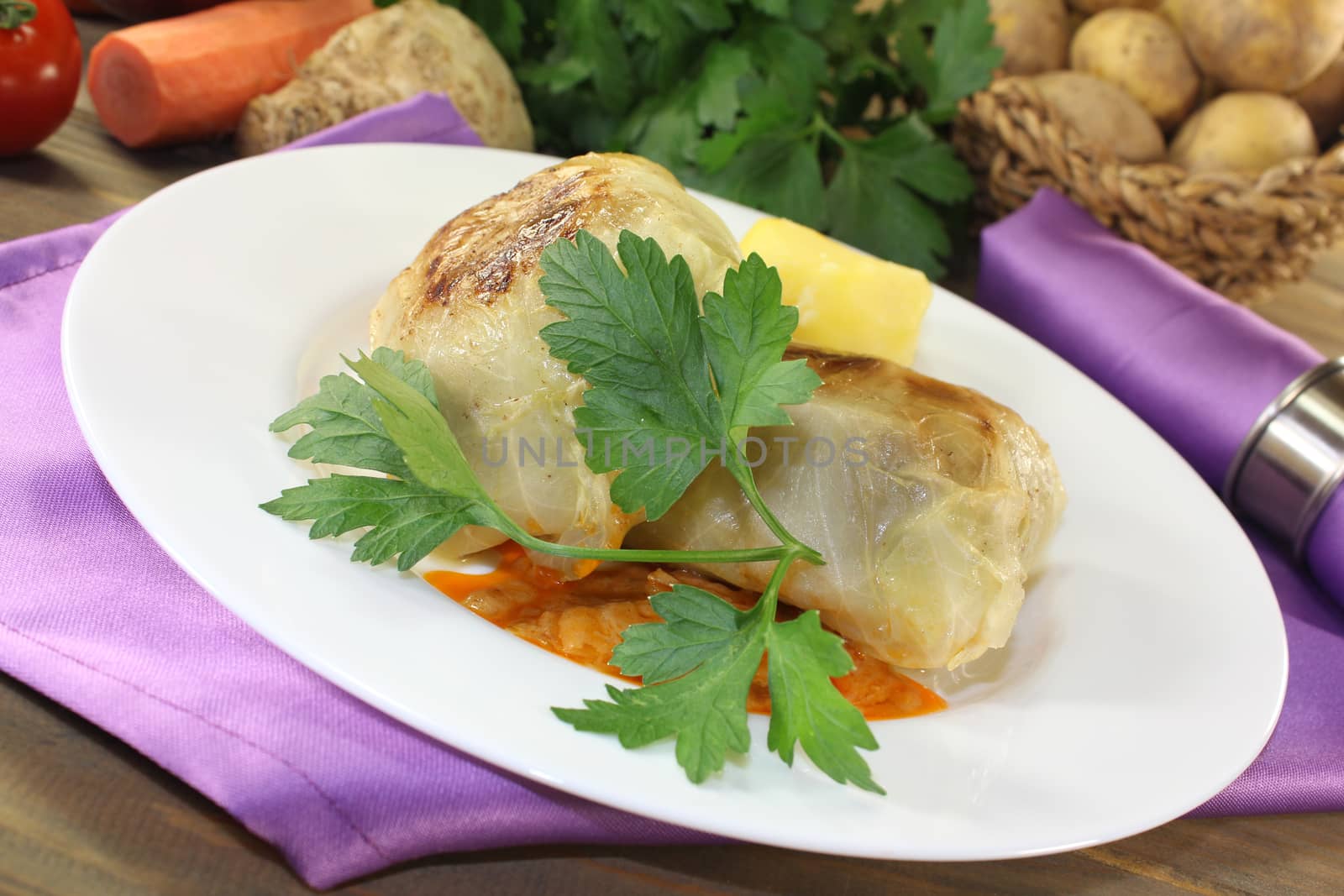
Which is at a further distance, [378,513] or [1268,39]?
[1268,39]

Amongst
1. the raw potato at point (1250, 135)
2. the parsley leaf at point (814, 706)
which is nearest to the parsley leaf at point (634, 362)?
the parsley leaf at point (814, 706)

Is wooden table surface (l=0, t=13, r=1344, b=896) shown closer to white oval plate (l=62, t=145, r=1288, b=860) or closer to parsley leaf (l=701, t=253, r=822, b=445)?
white oval plate (l=62, t=145, r=1288, b=860)

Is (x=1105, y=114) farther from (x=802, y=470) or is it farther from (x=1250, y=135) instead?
(x=802, y=470)

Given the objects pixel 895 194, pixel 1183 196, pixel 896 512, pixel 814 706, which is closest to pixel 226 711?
pixel 814 706

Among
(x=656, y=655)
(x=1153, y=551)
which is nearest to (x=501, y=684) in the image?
(x=656, y=655)

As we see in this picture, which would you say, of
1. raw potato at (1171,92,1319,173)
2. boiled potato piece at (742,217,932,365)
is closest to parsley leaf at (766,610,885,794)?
boiled potato piece at (742,217,932,365)

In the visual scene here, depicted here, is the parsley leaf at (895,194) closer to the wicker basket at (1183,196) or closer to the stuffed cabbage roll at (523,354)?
the wicker basket at (1183,196)

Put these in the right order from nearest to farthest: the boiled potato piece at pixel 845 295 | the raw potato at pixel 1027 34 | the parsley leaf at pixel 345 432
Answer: the parsley leaf at pixel 345 432
the boiled potato piece at pixel 845 295
the raw potato at pixel 1027 34
